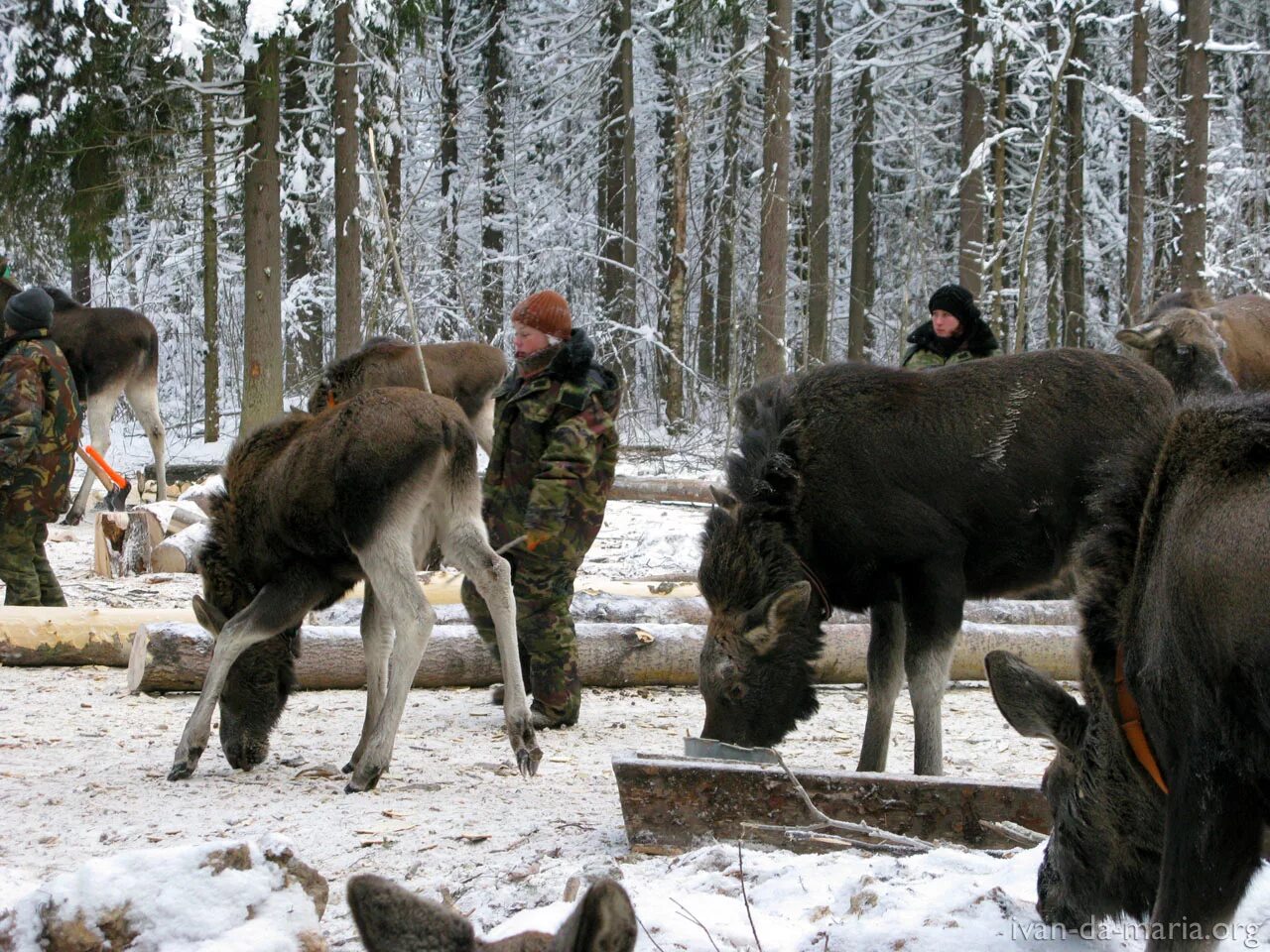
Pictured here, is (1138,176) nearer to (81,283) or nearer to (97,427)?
(97,427)

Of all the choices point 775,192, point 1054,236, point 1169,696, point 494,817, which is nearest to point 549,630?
point 494,817

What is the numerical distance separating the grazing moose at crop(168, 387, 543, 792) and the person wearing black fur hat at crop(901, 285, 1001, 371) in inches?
155

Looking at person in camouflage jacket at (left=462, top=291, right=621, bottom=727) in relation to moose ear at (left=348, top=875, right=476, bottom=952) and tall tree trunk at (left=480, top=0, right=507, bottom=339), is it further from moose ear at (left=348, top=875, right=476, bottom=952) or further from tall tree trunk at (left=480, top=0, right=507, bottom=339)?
tall tree trunk at (left=480, top=0, right=507, bottom=339)

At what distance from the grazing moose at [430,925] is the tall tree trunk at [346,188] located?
13.9 m

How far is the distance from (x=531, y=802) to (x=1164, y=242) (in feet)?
75.3

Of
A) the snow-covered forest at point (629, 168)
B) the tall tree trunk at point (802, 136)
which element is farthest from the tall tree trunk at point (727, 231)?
the tall tree trunk at point (802, 136)

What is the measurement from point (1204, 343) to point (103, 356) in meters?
12.5

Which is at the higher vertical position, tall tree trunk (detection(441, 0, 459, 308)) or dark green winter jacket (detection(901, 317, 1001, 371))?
tall tree trunk (detection(441, 0, 459, 308))

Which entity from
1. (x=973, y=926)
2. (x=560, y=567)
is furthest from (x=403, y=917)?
(x=560, y=567)

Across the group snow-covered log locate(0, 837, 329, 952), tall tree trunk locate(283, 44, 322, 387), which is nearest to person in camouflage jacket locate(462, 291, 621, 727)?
snow-covered log locate(0, 837, 329, 952)

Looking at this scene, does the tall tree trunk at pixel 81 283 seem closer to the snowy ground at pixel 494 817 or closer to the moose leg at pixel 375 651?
the snowy ground at pixel 494 817

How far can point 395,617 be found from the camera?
19.5 feet

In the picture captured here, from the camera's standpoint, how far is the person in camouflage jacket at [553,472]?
7.14 meters

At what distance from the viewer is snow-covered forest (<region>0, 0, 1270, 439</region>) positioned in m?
16.3
